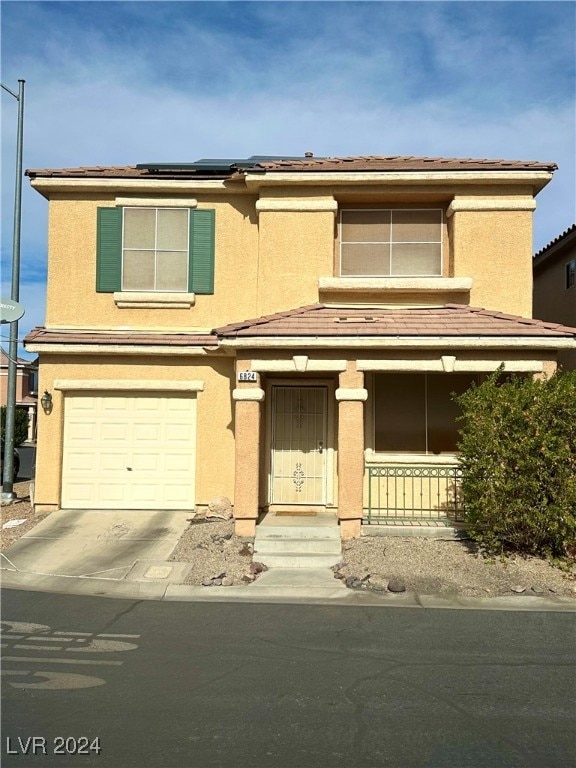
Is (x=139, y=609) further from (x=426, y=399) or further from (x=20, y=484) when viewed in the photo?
(x=20, y=484)

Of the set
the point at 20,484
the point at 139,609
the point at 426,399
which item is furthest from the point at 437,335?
the point at 20,484

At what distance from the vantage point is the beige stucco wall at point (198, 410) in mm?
12719

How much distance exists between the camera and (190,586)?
365 inches

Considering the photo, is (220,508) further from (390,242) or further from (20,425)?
(20,425)

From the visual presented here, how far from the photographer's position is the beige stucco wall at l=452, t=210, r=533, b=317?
12.5 meters

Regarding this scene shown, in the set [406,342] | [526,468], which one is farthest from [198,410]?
[526,468]

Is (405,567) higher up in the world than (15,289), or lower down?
lower down

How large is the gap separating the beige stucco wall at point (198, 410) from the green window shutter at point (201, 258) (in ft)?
4.68

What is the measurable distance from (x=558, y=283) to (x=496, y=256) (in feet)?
15.0

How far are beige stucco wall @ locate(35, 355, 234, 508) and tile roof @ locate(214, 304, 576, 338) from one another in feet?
5.78

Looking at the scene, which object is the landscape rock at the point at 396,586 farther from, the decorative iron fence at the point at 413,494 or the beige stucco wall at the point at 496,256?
the beige stucco wall at the point at 496,256

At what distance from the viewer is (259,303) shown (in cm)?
1274

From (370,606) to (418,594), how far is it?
0.81m

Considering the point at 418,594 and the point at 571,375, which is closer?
the point at 418,594
